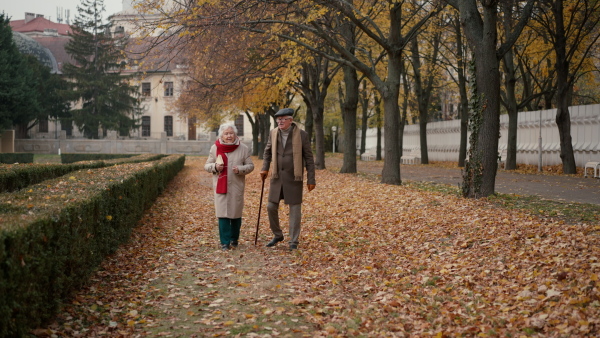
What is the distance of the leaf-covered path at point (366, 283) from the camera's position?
5340 millimetres

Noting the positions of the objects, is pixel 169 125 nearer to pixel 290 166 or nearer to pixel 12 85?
pixel 12 85

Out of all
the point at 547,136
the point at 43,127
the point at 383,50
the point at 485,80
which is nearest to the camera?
the point at 485,80

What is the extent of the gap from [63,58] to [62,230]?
7949cm

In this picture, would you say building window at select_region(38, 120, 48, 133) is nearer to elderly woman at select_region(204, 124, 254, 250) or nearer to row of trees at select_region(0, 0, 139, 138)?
row of trees at select_region(0, 0, 139, 138)

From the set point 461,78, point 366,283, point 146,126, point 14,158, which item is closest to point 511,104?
point 461,78

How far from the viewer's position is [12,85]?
4956 cm

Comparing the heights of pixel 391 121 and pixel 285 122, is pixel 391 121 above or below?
above

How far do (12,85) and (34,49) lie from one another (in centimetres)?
2050

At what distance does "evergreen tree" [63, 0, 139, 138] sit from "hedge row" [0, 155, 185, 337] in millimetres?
58091

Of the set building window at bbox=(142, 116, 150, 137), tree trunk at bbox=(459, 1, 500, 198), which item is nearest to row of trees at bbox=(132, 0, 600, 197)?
tree trunk at bbox=(459, 1, 500, 198)

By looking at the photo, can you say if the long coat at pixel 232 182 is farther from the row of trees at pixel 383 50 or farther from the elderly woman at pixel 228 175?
the row of trees at pixel 383 50

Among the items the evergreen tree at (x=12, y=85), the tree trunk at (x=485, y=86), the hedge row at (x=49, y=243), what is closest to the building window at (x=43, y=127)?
the evergreen tree at (x=12, y=85)

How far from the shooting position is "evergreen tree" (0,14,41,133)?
158 feet

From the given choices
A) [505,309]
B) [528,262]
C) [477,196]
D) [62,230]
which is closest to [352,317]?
[505,309]
